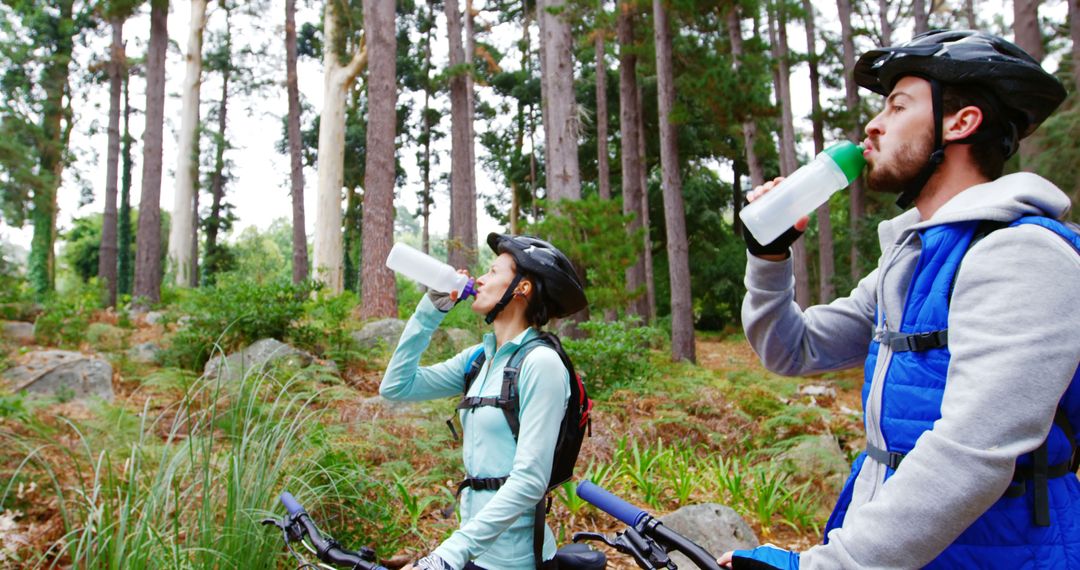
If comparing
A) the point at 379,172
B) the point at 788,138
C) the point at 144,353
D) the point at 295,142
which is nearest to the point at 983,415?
the point at 144,353

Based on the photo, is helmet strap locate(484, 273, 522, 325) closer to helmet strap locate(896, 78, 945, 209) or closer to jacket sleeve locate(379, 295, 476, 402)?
jacket sleeve locate(379, 295, 476, 402)

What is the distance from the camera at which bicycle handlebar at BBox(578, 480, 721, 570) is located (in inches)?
60.3

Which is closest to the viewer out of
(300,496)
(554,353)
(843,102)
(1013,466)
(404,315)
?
(1013,466)

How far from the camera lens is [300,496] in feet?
12.8

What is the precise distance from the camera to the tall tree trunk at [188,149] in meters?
24.1

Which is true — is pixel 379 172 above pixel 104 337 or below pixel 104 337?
above

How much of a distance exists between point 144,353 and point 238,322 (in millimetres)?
2464

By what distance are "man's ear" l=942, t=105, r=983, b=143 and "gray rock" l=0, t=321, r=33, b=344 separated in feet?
44.6

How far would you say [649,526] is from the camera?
67.7 inches

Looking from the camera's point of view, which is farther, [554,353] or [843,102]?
[843,102]

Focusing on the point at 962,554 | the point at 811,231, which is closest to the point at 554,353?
the point at 962,554

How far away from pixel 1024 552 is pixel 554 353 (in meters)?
1.52

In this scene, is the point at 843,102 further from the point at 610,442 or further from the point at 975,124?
the point at 975,124

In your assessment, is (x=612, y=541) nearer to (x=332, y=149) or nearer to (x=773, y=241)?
(x=773, y=241)
